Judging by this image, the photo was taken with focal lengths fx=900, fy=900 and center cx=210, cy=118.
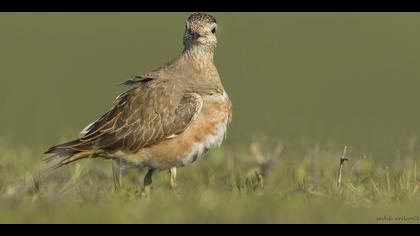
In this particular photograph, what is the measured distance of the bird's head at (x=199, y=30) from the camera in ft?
41.0

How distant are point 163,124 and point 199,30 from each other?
5.11 feet

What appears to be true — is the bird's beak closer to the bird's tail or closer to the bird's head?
the bird's head

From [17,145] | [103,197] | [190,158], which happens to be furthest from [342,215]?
[17,145]

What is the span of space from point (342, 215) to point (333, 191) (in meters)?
1.95

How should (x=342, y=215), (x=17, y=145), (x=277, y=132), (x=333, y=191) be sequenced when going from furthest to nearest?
1. (x=277, y=132)
2. (x=17, y=145)
3. (x=333, y=191)
4. (x=342, y=215)

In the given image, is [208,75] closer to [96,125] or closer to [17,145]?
[96,125]

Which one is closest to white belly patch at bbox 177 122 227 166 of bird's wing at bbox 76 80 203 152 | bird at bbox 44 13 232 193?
bird at bbox 44 13 232 193

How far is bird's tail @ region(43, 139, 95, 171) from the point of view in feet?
38.8

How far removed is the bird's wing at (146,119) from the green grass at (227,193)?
54 cm

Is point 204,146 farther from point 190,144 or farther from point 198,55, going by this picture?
point 198,55

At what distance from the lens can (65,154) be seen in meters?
11.9

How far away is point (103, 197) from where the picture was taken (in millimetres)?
8930

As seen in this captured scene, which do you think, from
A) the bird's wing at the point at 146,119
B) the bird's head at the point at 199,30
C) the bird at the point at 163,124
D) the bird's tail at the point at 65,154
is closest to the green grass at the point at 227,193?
the bird's tail at the point at 65,154

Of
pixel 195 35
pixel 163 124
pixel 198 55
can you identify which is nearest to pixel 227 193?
pixel 163 124
